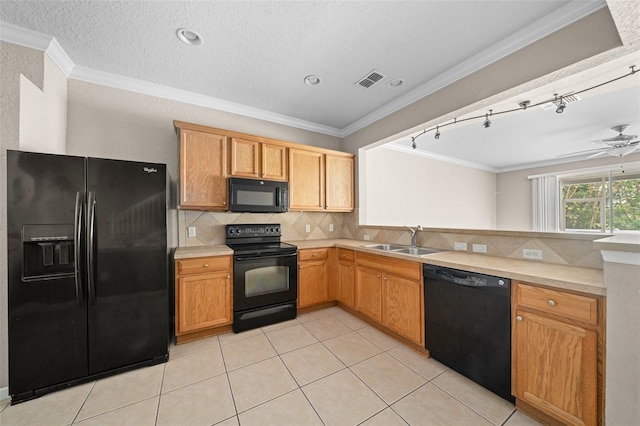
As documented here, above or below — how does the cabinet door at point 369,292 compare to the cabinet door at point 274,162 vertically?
below

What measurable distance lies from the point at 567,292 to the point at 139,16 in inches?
133

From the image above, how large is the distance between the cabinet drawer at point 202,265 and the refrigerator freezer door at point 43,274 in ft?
2.27

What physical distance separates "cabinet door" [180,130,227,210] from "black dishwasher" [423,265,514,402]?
2.35m

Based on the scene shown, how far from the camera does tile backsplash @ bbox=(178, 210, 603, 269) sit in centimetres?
170

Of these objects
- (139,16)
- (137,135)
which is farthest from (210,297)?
(139,16)

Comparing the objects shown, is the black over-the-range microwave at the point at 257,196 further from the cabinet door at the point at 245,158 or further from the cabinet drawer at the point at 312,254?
the cabinet drawer at the point at 312,254

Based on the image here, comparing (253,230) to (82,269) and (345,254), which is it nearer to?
(345,254)

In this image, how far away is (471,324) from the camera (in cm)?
175

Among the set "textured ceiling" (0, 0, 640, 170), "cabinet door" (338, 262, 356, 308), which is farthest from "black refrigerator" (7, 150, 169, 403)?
"cabinet door" (338, 262, 356, 308)

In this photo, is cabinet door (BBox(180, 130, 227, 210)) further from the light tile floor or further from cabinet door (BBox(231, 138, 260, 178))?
the light tile floor

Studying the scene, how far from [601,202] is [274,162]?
6300mm

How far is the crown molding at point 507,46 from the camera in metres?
1.52

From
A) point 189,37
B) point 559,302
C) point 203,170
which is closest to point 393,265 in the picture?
point 559,302

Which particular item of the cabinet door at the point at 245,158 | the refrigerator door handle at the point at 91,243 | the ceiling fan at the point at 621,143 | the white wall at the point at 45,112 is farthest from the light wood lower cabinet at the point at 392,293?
the ceiling fan at the point at 621,143
